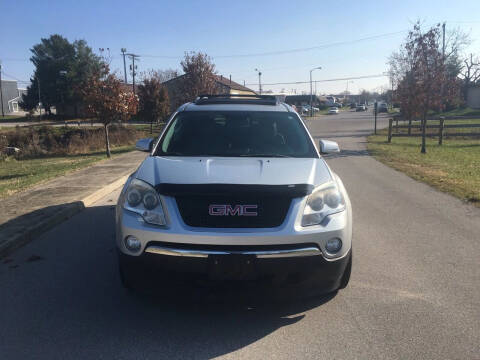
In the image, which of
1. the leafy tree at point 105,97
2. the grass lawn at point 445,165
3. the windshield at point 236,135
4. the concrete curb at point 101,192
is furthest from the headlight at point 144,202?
the leafy tree at point 105,97

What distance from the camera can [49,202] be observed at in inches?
322

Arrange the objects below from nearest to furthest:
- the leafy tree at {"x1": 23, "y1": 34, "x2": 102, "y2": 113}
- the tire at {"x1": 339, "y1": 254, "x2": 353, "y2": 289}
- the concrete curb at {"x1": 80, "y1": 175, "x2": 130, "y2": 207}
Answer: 1. the tire at {"x1": 339, "y1": 254, "x2": 353, "y2": 289}
2. the concrete curb at {"x1": 80, "y1": 175, "x2": 130, "y2": 207}
3. the leafy tree at {"x1": 23, "y1": 34, "x2": 102, "y2": 113}

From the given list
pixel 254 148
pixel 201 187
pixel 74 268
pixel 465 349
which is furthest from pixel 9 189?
pixel 465 349

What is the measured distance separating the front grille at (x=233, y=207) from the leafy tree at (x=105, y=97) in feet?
52.1

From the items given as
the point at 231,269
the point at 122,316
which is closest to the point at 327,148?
the point at 231,269

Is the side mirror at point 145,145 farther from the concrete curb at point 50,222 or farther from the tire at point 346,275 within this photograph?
the tire at point 346,275

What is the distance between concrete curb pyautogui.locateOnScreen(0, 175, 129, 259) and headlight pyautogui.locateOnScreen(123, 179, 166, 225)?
8.44 feet

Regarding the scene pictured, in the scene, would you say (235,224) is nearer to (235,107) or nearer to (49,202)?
(235,107)

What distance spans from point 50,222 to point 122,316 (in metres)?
3.63

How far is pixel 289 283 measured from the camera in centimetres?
351

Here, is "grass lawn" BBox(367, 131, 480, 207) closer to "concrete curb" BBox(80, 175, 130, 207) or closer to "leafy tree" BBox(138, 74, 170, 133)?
"concrete curb" BBox(80, 175, 130, 207)

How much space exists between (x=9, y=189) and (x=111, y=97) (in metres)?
9.22

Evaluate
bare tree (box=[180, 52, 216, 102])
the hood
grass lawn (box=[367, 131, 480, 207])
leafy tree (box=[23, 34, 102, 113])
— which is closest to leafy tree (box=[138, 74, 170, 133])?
bare tree (box=[180, 52, 216, 102])

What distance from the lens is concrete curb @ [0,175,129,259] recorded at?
5688 millimetres
